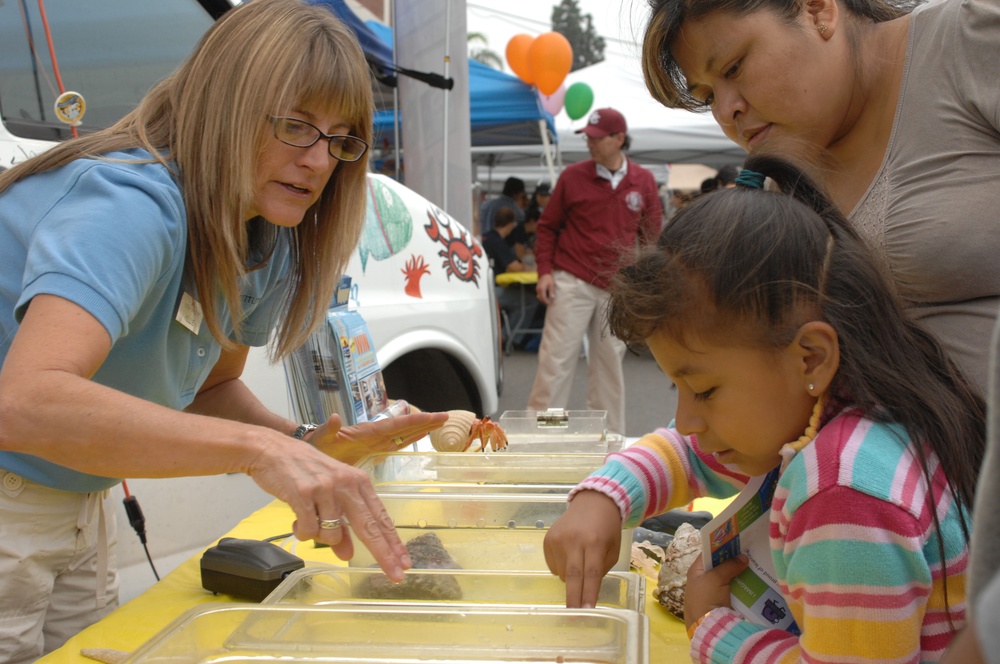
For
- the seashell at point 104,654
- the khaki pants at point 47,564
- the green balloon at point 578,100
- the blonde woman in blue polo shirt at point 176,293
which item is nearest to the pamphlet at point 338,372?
the blonde woman in blue polo shirt at point 176,293

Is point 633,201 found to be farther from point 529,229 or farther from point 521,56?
point 529,229

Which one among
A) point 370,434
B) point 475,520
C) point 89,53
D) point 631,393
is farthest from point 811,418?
point 631,393

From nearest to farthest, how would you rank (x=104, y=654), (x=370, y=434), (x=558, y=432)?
1. (x=104, y=654)
2. (x=370, y=434)
3. (x=558, y=432)

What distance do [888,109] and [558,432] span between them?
1.16 metres

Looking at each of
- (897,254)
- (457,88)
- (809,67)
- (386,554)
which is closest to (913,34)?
(809,67)

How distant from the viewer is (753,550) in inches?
40.6

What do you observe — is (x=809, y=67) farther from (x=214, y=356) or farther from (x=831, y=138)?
(x=214, y=356)

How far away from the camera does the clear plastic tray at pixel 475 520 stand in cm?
132

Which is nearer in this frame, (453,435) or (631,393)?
(453,435)

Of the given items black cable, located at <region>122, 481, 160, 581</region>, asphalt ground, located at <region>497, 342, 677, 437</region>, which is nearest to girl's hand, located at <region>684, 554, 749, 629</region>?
black cable, located at <region>122, 481, 160, 581</region>

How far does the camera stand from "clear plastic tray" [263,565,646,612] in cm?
111

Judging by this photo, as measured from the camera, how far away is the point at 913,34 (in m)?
1.19

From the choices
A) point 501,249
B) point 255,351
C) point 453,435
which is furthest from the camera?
point 501,249

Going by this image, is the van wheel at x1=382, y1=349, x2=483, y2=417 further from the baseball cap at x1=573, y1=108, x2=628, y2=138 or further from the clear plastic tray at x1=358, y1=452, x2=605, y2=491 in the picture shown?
the baseball cap at x1=573, y1=108, x2=628, y2=138
